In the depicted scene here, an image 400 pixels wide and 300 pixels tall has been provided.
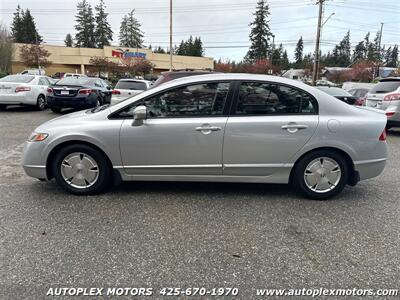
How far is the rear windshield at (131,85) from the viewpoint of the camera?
11.3m

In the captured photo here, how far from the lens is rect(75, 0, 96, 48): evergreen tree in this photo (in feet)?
255

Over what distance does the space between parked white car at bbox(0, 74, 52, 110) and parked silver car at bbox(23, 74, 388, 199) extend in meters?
8.96

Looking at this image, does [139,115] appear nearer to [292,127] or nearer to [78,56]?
[292,127]

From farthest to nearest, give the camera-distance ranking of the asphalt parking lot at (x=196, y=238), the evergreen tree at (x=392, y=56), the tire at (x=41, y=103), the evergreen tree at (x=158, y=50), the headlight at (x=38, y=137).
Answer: the evergreen tree at (x=392, y=56)
the evergreen tree at (x=158, y=50)
the tire at (x=41, y=103)
the headlight at (x=38, y=137)
the asphalt parking lot at (x=196, y=238)

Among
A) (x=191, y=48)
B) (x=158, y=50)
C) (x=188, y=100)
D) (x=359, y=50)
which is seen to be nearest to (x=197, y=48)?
(x=191, y=48)

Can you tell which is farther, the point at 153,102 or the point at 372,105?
the point at 372,105

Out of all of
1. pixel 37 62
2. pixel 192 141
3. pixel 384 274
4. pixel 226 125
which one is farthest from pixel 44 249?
pixel 37 62

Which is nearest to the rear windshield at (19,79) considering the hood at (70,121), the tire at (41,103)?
the tire at (41,103)

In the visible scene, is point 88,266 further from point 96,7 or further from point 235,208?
point 96,7

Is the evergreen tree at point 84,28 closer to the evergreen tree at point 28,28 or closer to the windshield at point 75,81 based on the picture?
the evergreen tree at point 28,28

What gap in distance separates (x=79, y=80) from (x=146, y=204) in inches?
390

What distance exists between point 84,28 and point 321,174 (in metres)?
85.3

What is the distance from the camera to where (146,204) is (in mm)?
3850

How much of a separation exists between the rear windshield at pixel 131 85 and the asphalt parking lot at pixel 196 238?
7144mm
